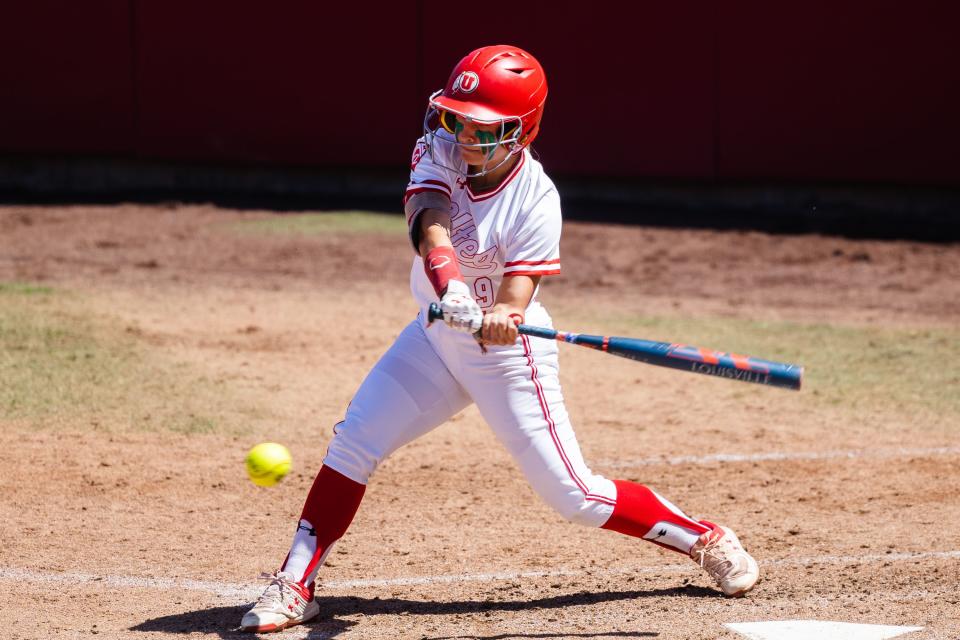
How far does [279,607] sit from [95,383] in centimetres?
403

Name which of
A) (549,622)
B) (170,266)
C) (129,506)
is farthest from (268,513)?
(170,266)

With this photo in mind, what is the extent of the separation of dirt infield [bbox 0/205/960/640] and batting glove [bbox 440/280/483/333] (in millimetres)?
1129

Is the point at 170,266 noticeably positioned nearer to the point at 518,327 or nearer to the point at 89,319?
the point at 89,319

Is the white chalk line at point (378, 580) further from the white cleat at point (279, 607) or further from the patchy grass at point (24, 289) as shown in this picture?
the patchy grass at point (24, 289)

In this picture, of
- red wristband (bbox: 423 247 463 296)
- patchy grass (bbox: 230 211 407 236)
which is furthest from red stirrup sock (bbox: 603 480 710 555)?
patchy grass (bbox: 230 211 407 236)

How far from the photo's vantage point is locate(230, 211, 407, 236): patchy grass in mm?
13883

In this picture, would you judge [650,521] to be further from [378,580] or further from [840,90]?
[840,90]

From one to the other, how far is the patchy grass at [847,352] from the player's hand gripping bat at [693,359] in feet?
12.6

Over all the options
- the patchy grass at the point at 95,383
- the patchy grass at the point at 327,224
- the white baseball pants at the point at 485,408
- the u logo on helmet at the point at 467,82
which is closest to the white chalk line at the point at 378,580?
the white baseball pants at the point at 485,408

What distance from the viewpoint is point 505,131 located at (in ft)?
14.6

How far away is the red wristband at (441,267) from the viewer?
4.33m

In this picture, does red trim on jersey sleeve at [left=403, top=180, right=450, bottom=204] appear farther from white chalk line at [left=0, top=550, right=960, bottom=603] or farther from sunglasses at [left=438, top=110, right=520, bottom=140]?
white chalk line at [left=0, top=550, right=960, bottom=603]

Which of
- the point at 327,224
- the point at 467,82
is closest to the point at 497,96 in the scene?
the point at 467,82

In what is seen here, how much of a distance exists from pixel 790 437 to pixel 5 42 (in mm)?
11689
